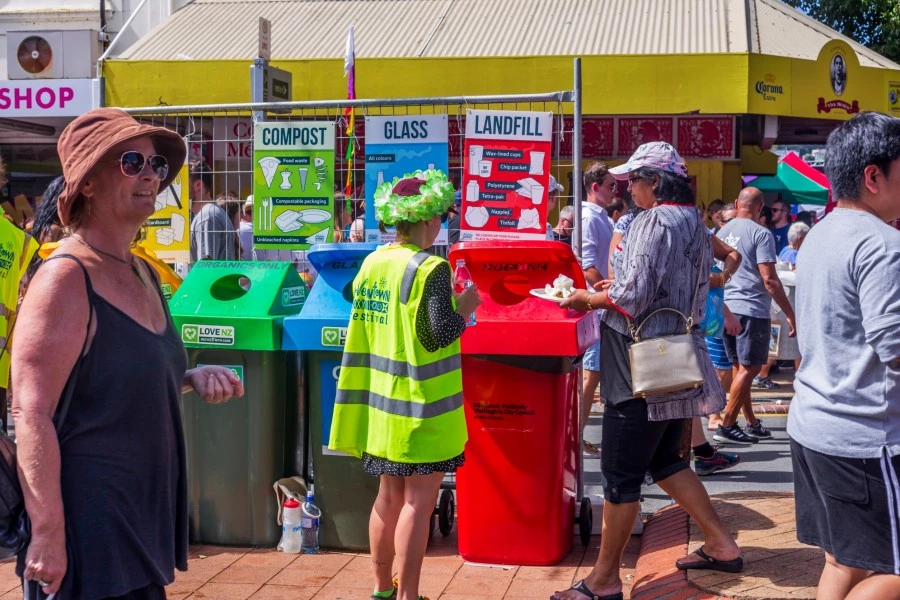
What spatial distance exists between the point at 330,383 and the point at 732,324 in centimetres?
326

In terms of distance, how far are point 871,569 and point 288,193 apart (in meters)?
3.78

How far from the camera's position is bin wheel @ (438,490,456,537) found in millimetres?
5547

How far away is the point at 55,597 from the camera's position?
2.47 m

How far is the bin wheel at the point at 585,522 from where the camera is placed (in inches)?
211

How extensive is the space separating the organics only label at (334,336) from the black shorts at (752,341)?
12.0ft

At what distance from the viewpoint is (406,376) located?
4.26 meters

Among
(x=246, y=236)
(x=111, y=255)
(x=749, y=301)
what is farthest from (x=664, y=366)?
(x=246, y=236)

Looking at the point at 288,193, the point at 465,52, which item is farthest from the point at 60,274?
the point at 465,52

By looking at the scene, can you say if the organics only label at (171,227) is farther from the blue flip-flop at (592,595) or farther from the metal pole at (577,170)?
the blue flip-flop at (592,595)

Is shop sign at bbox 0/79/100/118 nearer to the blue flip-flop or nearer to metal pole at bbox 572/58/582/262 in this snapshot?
metal pole at bbox 572/58/582/262

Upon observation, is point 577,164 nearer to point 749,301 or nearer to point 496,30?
point 749,301

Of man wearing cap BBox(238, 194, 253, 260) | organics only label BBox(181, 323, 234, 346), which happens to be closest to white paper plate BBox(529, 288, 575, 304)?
organics only label BBox(181, 323, 234, 346)

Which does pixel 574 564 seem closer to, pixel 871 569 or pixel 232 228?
pixel 871 569

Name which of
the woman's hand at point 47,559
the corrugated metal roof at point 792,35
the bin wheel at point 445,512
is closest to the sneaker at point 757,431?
the bin wheel at point 445,512
